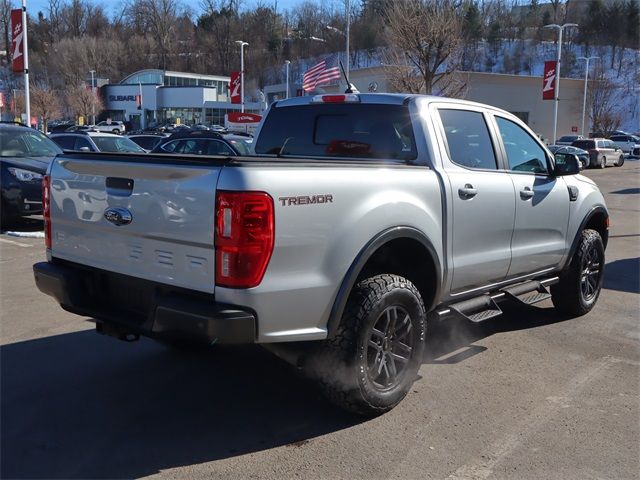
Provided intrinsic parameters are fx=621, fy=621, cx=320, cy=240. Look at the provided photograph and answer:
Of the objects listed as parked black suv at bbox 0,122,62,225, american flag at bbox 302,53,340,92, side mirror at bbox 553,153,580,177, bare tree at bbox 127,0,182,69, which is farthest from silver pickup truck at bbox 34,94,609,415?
bare tree at bbox 127,0,182,69

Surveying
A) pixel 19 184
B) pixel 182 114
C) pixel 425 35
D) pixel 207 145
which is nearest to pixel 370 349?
pixel 19 184

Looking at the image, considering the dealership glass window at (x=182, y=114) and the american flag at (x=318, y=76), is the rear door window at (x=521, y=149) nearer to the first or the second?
the american flag at (x=318, y=76)

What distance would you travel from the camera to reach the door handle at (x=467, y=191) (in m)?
4.38

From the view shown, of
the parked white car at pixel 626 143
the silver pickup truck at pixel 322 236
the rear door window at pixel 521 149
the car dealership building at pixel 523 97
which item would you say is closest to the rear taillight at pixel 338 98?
the silver pickup truck at pixel 322 236

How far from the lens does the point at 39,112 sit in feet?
178

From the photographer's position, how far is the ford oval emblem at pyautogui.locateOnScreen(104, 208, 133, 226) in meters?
3.50

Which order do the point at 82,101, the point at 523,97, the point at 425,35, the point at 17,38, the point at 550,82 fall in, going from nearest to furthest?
the point at 17,38
the point at 425,35
the point at 550,82
the point at 523,97
the point at 82,101

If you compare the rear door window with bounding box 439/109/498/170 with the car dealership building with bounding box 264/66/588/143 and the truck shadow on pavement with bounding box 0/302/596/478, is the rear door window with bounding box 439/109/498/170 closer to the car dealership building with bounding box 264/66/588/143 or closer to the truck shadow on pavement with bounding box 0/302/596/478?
the truck shadow on pavement with bounding box 0/302/596/478

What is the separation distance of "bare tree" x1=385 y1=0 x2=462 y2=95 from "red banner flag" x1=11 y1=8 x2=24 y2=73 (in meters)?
12.9

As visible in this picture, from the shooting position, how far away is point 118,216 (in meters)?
3.54

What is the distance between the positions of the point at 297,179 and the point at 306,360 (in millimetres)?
1058

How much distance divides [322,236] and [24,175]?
8914 millimetres

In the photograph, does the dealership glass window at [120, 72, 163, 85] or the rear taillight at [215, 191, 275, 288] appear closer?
the rear taillight at [215, 191, 275, 288]

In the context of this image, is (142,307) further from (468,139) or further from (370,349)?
(468,139)
